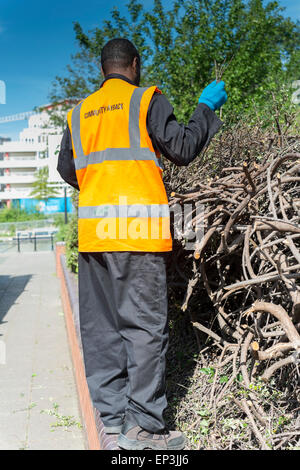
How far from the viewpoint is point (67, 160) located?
286 cm

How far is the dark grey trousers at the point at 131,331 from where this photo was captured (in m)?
2.37

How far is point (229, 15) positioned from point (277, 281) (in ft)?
21.9

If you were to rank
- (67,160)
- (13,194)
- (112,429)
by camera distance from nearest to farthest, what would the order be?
(112,429) → (67,160) → (13,194)

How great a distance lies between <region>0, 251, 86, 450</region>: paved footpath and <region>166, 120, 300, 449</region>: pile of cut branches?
1.46 metres

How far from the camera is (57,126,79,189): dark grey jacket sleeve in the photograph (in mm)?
2824

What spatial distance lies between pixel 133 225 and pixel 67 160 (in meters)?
0.69

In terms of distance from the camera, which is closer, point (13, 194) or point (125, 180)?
point (125, 180)

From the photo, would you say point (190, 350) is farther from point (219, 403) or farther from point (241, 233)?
point (241, 233)

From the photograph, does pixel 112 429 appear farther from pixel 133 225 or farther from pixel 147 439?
pixel 133 225

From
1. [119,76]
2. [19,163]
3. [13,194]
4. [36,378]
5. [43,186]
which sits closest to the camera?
[119,76]

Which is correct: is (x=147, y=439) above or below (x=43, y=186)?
below

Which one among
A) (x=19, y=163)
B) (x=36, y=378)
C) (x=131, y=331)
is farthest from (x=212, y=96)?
(x=19, y=163)

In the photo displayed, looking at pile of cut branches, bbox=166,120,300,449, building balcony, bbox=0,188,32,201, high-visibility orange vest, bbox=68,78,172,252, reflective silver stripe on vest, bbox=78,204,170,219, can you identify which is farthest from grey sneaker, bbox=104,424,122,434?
building balcony, bbox=0,188,32,201

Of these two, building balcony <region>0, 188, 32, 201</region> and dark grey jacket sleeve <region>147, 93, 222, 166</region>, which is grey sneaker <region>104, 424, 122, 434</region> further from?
building balcony <region>0, 188, 32, 201</region>
